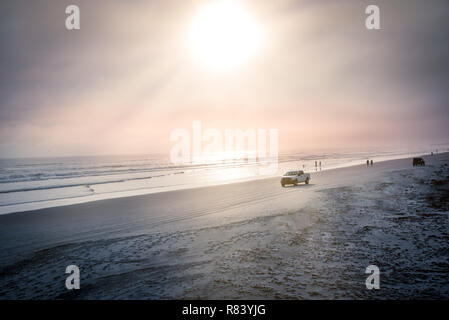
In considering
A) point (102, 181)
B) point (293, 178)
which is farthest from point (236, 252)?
point (102, 181)

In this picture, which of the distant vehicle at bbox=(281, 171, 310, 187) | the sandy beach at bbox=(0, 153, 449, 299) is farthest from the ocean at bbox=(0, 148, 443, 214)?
the distant vehicle at bbox=(281, 171, 310, 187)

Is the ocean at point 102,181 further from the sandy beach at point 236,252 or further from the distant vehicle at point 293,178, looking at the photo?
the distant vehicle at point 293,178

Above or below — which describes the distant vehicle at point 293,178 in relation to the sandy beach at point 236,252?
above

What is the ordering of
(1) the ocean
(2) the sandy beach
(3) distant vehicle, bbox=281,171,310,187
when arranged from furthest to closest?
(3) distant vehicle, bbox=281,171,310,187, (1) the ocean, (2) the sandy beach

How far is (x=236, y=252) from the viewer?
920 cm

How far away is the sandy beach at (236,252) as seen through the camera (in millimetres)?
6598

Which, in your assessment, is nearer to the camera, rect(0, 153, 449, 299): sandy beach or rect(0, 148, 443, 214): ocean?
rect(0, 153, 449, 299): sandy beach

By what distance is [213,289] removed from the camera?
21.4 ft

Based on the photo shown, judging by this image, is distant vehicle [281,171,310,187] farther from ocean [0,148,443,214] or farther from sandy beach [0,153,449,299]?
sandy beach [0,153,449,299]

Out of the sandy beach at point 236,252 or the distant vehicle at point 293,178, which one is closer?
the sandy beach at point 236,252

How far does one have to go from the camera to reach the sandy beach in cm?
660

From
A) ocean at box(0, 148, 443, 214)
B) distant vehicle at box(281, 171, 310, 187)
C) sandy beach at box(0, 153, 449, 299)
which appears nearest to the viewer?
sandy beach at box(0, 153, 449, 299)

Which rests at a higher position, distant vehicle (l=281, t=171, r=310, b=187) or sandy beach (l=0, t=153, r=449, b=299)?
distant vehicle (l=281, t=171, r=310, b=187)

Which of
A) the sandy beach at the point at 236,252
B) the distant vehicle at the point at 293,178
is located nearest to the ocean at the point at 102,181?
the sandy beach at the point at 236,252
